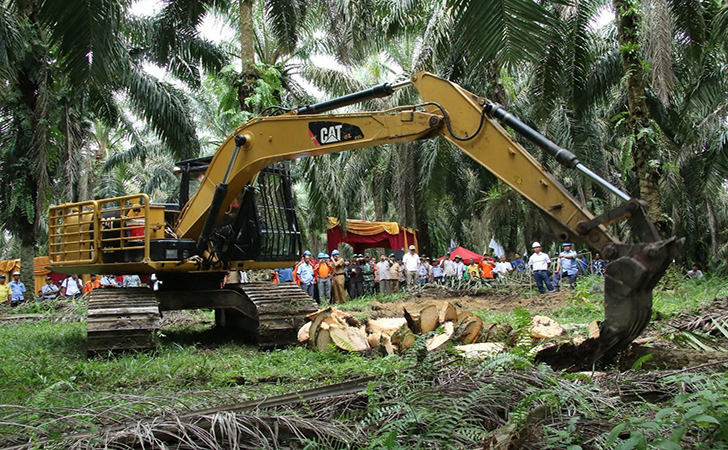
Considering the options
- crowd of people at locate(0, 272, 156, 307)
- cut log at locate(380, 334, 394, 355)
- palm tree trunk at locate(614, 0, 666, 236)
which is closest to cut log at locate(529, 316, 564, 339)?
cut log at locate(380, 334, 394, 355)

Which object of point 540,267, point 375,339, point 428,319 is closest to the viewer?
point 428,319

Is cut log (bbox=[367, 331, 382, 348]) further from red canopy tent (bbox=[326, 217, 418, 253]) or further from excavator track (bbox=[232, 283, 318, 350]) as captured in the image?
red canopy tent (bbox=[326, 217, 418, 253])

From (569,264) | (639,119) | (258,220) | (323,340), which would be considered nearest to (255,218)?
(258,220)

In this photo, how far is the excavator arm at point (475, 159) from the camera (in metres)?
4.88

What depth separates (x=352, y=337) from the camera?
7918mm

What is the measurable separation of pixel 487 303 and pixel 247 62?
8.71m

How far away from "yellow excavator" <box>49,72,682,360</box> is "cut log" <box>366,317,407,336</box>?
1.01m

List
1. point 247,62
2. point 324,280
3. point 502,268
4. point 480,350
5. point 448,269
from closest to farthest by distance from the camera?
1. point 480,350
2. point 247,62
3. point 324,280
4. point 448,269
5. point 502,268

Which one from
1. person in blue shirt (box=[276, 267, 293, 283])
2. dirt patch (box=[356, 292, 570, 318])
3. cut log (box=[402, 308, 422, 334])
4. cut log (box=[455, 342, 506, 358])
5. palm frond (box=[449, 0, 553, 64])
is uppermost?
palm frond (box=[449, 0, 553, 64])

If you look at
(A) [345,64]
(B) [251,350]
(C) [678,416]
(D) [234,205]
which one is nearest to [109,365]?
(B) [251,350]

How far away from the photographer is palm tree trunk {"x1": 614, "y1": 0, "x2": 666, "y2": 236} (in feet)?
38.0

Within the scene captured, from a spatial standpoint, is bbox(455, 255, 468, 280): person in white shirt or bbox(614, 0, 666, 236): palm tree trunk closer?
bbox(614, 0, 666, 236): palm tree trunk

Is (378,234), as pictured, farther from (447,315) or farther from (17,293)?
(447,315)

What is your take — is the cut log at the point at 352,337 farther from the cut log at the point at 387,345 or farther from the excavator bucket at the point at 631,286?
the excavator bucket at the point at 631,286
